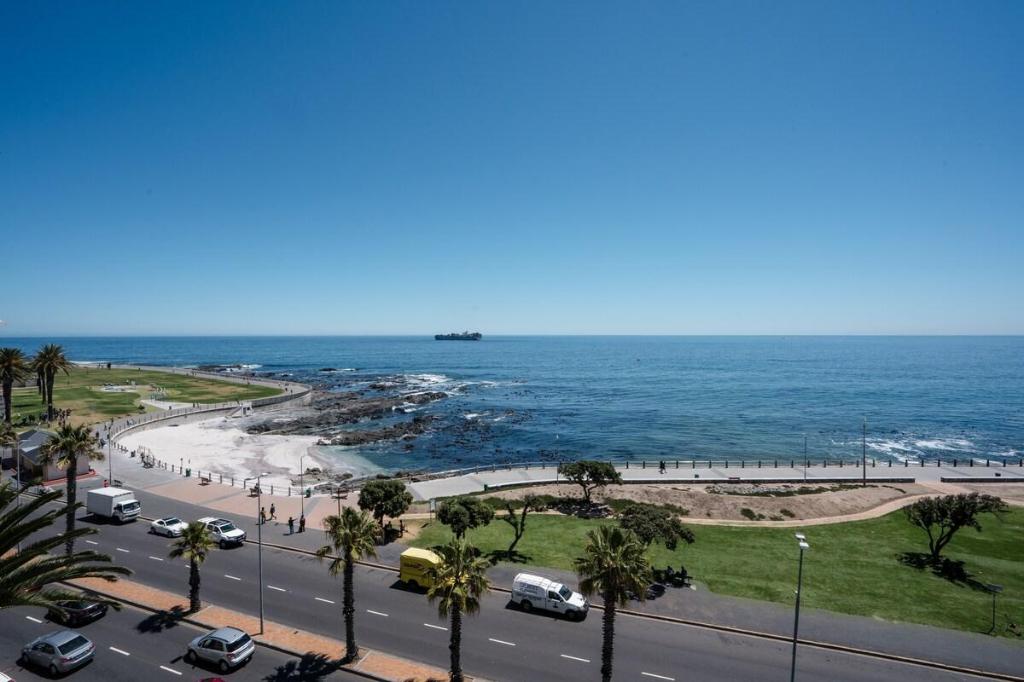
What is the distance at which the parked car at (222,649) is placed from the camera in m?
21.5

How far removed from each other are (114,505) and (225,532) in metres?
11.3

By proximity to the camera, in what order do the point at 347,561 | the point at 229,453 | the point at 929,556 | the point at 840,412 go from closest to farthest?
the point at 347,561 < the point at 929,556 < the point at 229,453 < the point at 840,412

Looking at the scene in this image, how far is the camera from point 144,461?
56.3m

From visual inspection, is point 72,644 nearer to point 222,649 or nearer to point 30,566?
point 222,649

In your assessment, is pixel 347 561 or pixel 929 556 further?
pixel 929 556

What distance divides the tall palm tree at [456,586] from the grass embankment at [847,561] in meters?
14.2

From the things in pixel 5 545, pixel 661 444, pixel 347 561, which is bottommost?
pixel 661 444

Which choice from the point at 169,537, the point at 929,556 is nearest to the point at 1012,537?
the point at 929,556

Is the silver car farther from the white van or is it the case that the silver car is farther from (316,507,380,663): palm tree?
the white van

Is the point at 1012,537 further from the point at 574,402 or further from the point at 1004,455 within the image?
the point at 574,402

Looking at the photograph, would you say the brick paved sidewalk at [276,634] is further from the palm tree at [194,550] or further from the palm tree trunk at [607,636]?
the palm tree trunk at [607,636]

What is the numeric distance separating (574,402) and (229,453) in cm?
7532

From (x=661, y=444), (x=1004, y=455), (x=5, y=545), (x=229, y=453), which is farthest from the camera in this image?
(x=661, y=444)

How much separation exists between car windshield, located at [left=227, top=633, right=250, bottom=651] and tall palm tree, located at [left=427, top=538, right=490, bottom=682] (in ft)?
30.0
